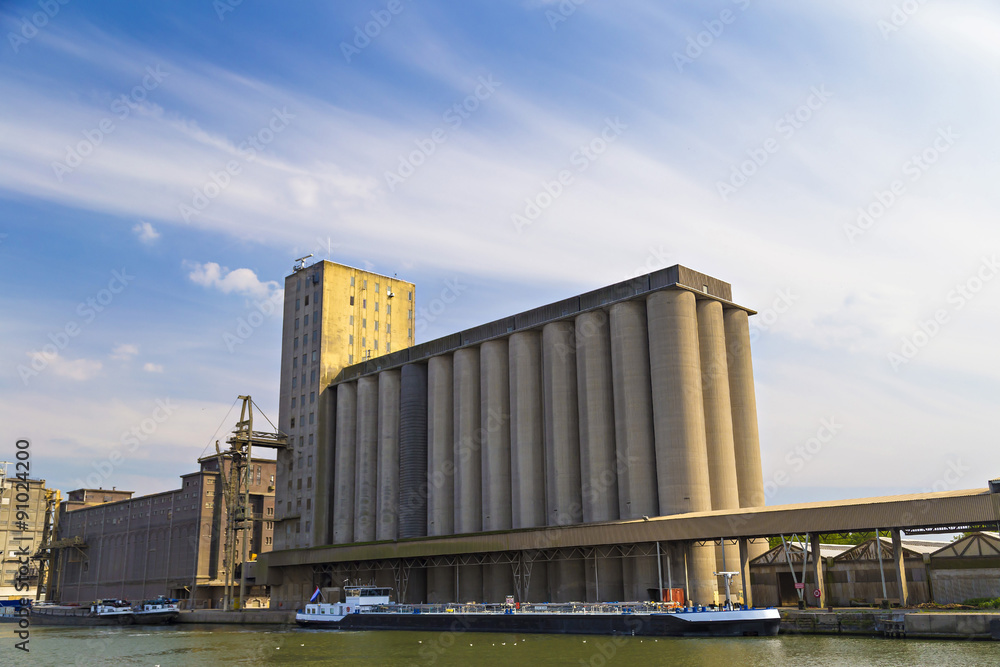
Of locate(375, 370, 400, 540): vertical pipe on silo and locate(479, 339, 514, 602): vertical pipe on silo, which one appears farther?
locate(375, 370, 400, 540): vertical pipe on silo

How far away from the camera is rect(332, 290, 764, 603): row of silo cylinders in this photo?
69.7 meters

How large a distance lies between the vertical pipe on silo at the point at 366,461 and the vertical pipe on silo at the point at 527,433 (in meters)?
23.7

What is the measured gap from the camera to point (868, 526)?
52156 mm

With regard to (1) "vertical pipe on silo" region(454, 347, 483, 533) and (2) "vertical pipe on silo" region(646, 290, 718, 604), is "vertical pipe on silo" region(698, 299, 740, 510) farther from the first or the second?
(1) "vertical pipe on silo" region(454, 347, 483, 533)

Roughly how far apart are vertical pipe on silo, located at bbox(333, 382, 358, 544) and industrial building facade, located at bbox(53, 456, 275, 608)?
18.1 m

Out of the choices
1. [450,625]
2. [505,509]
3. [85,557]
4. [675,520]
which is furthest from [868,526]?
[85,557]

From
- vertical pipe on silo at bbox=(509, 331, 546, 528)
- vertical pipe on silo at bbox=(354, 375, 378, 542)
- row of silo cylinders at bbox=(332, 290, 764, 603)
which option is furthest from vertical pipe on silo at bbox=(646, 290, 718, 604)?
vertical pipe on silo at bbox=(354, 375, 378, 542)

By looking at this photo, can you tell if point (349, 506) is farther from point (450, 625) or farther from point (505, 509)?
point (450, 625)

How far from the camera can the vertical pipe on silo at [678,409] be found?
223 feet

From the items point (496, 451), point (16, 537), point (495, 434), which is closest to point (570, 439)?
point (496, 451)

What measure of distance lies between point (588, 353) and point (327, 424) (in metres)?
43.9

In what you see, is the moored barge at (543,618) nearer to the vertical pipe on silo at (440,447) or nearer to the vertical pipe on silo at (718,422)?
the vertical pipe on silo at (440,447)

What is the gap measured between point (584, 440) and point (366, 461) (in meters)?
34.1

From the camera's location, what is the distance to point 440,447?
9062cm
